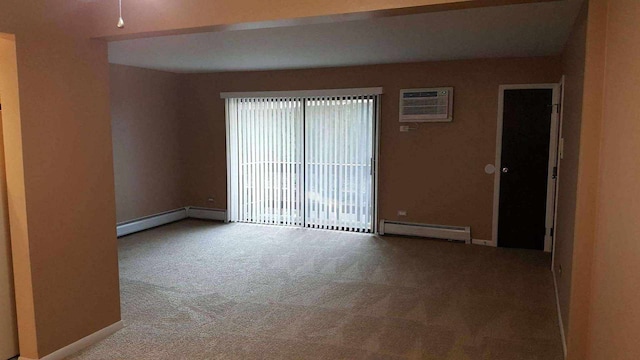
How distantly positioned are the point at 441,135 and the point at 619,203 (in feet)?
13.4

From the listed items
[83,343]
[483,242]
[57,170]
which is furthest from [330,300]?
[483,242]

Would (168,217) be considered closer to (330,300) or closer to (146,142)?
(146,142)

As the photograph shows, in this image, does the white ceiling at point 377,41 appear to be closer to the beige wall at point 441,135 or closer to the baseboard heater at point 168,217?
the beige wall at point 441,135

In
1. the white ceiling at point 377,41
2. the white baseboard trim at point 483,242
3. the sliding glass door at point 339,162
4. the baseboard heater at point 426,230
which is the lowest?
the white baseboard trim at point 483,242

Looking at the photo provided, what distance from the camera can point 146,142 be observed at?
266 inches

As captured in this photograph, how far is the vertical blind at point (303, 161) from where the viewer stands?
640 centimetres

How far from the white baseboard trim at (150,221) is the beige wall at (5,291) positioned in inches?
118

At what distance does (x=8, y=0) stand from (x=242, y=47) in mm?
2451

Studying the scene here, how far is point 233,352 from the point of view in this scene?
122 inches

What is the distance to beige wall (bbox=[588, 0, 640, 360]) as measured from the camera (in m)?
1.74

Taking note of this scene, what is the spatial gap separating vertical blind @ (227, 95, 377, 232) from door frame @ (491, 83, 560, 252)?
1.63m

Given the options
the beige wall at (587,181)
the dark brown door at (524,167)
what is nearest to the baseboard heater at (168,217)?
the dark brown door at (524,167)

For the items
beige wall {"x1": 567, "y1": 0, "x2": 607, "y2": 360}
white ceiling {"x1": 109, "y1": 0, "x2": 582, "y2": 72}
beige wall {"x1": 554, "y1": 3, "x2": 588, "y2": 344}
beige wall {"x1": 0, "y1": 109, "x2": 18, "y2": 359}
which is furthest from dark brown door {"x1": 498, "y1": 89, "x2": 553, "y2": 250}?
beige wall {"x1": 0, "y1": 109, "x2": 18, "y2": 359}

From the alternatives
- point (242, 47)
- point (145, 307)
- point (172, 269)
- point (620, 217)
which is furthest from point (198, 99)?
point (620, 217)
